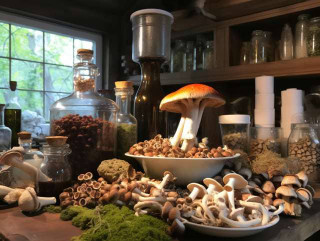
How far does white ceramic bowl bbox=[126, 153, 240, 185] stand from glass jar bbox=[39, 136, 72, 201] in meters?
0.18

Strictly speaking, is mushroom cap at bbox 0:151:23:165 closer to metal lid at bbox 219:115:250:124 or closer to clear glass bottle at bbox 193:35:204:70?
metal lid at bbox 219:115:250:124

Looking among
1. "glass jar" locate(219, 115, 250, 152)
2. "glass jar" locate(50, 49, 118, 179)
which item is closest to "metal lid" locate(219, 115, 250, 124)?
"glass jar" locate(219, 115, 250, 152)

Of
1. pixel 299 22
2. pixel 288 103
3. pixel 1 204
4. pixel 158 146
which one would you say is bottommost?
pixel 1 204

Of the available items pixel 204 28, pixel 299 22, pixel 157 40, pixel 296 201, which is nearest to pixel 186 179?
pixel 296 201

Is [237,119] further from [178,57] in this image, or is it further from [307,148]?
[178,57]

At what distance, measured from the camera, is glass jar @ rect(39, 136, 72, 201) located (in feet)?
2.30

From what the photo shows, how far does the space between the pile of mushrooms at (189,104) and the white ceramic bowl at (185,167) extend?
0.25 feet

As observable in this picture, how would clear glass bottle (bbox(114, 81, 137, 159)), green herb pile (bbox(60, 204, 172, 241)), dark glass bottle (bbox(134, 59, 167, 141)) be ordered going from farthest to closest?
dark glass bottle (bbox(134, 59, 167, 141)), clear glass bottle (bbox(114, 81, 137, 159)), green herb pile (bbox(60, 204, 172, 241))

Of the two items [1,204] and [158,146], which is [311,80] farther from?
[1,204]

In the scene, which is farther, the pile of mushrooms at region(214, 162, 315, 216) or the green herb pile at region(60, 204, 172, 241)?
the pile of mushrooms at region(214, 162, 315, 216)

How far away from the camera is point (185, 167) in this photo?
753mm

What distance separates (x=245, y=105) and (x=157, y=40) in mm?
974

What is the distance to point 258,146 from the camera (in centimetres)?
118

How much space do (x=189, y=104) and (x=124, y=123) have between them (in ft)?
0.77
